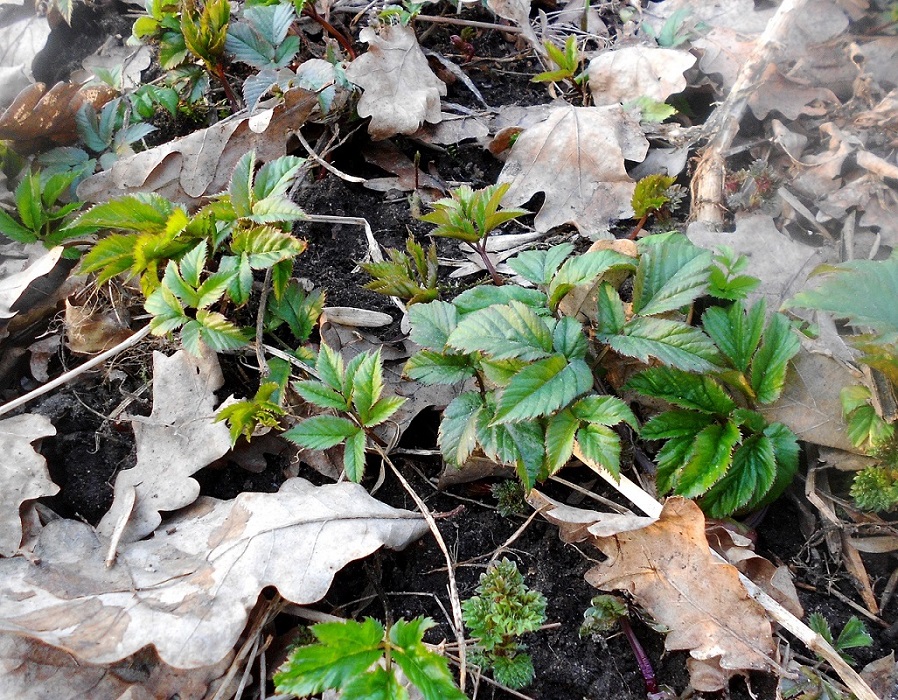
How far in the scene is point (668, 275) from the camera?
5.54ft

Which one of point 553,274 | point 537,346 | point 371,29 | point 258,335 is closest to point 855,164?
point 553,274

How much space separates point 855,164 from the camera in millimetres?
2301

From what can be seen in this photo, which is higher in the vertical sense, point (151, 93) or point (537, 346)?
point (151, 93)

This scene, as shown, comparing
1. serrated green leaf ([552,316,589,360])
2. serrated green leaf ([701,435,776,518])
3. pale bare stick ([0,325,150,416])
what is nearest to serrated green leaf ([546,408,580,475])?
serrated green leaf ([552,316,589,360])

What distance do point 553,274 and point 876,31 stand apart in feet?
6.62

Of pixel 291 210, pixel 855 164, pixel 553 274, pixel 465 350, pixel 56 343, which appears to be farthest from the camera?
pixel 855 164

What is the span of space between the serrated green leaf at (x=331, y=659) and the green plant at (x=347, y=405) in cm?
42

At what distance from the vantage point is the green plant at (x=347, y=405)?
5.52ft

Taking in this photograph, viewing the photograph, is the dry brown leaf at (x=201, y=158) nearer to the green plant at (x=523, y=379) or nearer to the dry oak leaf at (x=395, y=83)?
the dry oak leaf at (x=395, y=83)

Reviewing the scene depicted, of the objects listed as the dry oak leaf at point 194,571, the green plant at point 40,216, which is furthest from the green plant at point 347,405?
the green plant at point 40,216

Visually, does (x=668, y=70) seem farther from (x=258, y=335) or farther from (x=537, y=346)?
(x=258, y=335)

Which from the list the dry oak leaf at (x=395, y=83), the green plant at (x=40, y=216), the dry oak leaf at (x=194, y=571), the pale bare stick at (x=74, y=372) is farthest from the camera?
the dry oak leaf at (x=395, y=83)

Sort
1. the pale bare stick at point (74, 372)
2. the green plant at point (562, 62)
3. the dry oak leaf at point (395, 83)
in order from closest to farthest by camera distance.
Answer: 1. the pale bare stick at point (74, 372)
2. the dry oak leaf at point (395, 83)
3. the green plant at point (562, 62)

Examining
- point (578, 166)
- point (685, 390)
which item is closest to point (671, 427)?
point (685, 390)
